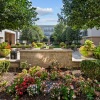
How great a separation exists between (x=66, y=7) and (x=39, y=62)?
3603mm

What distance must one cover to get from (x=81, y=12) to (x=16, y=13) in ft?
13.1

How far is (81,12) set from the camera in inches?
334

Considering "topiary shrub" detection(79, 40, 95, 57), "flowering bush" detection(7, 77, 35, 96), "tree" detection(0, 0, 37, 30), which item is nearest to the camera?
"flowering bush" detection(7, 77, 35, 96)

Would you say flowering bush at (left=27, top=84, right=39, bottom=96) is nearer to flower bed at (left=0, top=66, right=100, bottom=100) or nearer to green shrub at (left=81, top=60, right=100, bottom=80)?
flower bed at (left=0, top=66, right=100, bottom=100)

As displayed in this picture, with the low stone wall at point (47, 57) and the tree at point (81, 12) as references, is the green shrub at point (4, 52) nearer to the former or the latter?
the low stone wall at point (47, 57)

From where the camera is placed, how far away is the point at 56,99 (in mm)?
5289

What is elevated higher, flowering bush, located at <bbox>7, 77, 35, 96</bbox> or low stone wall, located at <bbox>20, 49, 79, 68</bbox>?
low stone wall, located at <bbox>20, 49, 79, 68</bbox>

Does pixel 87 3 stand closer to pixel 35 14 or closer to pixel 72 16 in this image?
pixel 72 16

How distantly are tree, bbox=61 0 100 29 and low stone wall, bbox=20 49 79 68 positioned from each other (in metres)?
2.06

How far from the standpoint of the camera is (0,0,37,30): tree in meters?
10.1

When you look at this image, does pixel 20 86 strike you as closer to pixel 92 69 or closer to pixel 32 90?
pixel 32 90

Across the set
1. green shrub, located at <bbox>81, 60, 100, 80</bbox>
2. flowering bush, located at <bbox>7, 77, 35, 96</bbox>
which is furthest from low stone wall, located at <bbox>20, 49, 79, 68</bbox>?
flowering bush, located at <bbox>7, 77, 35, 96</bbox>

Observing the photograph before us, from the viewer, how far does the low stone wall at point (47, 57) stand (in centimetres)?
1074

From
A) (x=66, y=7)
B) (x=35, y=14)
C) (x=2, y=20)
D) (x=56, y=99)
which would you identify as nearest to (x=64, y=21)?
(x=66, y=7)
